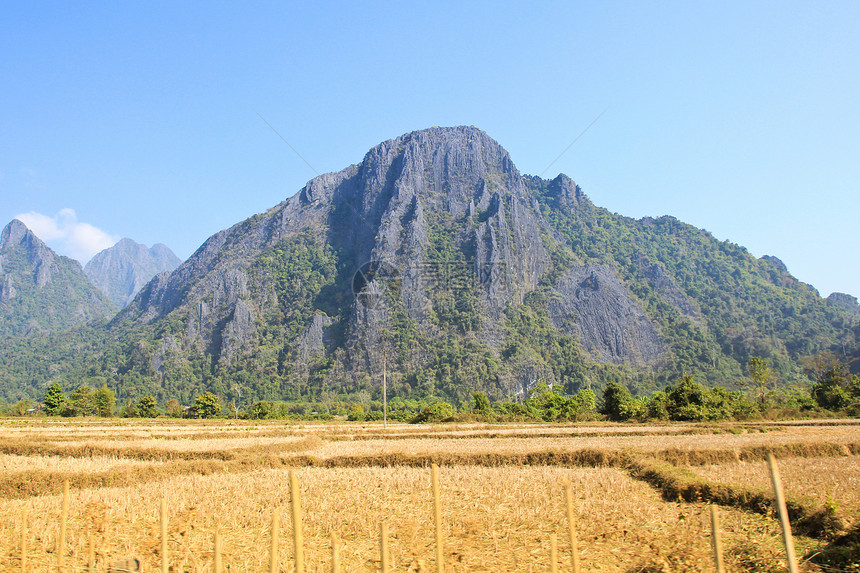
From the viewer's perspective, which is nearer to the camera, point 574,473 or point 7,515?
point 7,515

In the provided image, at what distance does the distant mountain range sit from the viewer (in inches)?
4596

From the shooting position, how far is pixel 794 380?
107m

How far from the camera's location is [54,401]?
61.7m

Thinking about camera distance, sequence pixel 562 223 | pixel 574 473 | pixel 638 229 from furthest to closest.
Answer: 1. pixel 638 229
2. pixel 562 223
3. pixel 574 473

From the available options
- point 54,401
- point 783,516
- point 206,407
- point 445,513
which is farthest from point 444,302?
point 783,516

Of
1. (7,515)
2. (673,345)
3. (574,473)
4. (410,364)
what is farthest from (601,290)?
(7,515)

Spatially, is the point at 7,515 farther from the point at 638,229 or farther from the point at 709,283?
the point at 638,229

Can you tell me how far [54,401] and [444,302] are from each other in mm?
87386

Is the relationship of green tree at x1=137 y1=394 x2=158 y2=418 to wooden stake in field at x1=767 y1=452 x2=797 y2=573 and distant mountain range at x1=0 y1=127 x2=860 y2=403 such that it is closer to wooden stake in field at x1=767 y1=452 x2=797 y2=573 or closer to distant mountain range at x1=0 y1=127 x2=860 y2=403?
distant mountain range at x1=0 y1=127 x2=860 y2=403

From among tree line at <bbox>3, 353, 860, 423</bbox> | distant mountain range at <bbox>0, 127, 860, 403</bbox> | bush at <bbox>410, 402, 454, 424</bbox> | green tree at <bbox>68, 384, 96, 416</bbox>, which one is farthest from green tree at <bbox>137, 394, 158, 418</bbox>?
distant mountain range at <bbox>0, 127, 860, 403</bbox>

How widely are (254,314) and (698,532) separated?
144 meters

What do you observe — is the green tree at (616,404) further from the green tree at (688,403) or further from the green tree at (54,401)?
the green tree at (54,401)

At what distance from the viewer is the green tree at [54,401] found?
60906 mm

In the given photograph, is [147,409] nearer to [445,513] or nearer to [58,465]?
[58,465]
